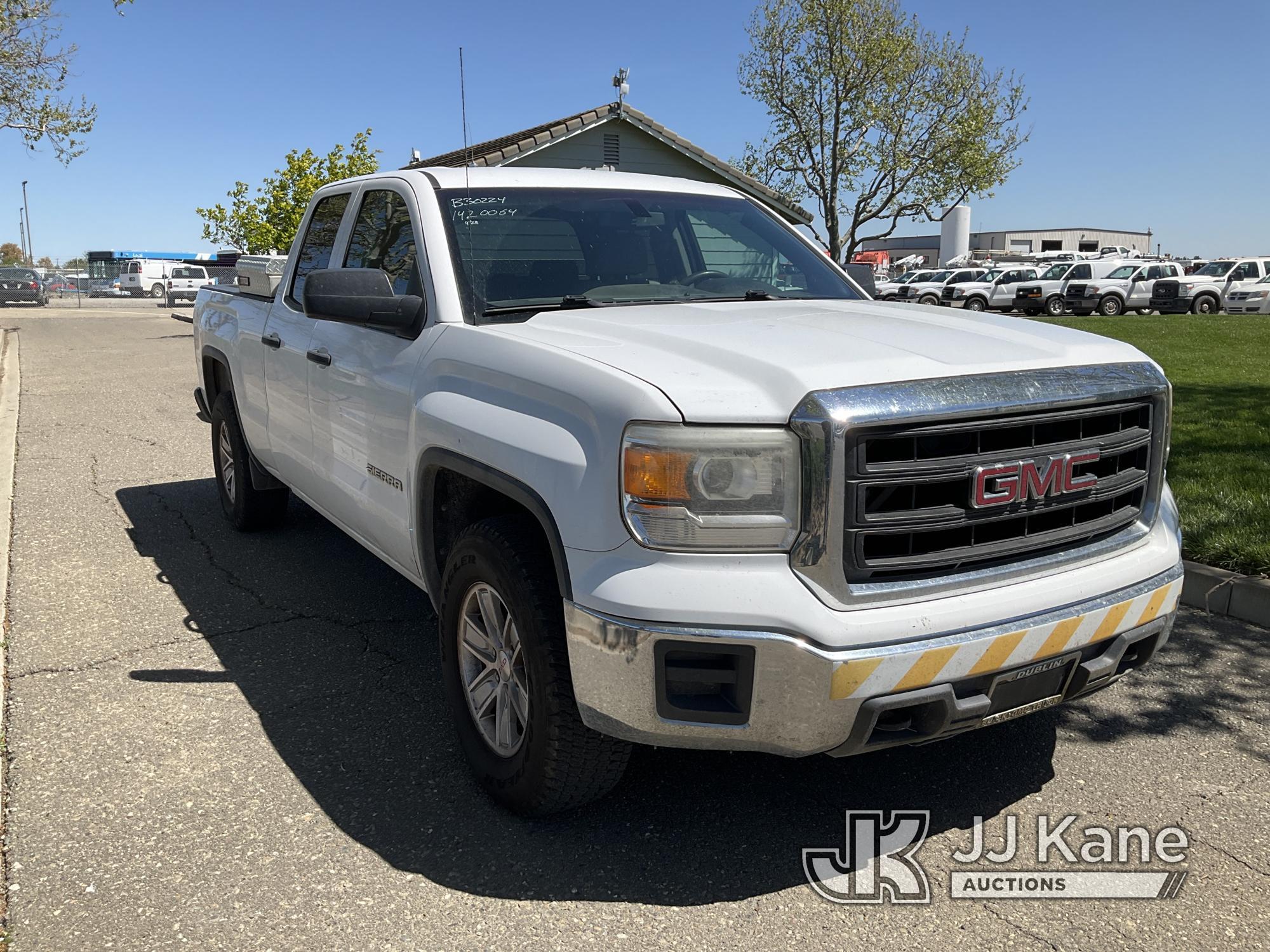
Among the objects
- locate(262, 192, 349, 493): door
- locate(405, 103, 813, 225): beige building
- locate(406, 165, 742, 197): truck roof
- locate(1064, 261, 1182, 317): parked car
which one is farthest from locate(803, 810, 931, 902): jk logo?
locate(1064, 261, 1182, 317): parked car

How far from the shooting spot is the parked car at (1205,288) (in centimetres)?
3303

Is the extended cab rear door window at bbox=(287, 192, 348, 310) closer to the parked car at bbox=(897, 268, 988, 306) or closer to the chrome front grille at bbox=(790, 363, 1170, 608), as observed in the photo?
the chrome front grille at bbox=(790, 363, 1170, 608)

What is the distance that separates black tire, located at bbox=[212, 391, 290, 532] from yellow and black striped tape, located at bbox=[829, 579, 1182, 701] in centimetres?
443

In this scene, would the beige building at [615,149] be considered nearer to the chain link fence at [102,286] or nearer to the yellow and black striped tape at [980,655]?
the yellow and black striped tape at [980,655]

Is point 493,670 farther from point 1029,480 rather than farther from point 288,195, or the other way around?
point 288,195

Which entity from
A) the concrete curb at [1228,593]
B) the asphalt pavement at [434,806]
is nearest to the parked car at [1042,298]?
the concrete curb at [1228,593]

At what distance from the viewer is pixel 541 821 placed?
Answer: 10.7 feet

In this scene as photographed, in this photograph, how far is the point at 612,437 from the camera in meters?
2.63

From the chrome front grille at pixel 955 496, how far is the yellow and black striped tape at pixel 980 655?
204 mm

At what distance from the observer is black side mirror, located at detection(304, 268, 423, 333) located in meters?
3.57

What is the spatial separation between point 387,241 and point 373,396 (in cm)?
72

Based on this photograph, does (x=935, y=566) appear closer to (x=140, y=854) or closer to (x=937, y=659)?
(x=937, y=659)

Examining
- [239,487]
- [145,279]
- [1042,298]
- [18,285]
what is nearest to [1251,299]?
[1042,298]

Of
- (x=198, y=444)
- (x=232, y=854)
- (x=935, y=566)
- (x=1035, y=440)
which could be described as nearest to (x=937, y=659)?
(x=935, y=566)
